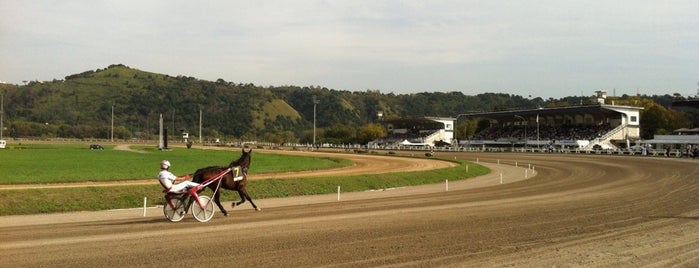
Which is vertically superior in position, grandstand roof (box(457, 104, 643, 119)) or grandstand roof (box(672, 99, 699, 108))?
grandstand roof (box(672, 99, 699, 108))

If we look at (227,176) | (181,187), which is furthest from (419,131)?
(181,187)

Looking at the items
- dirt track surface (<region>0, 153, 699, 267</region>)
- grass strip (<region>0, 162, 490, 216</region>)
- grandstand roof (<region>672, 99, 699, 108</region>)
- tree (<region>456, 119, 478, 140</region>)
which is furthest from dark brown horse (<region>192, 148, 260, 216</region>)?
tree (<region>456, 119, 478, 140</region>)

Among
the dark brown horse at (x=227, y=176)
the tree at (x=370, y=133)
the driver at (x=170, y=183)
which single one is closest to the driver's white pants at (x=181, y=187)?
the driver at (x=170, y=183)

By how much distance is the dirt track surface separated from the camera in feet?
39.1

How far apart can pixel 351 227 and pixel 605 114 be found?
98.1 m

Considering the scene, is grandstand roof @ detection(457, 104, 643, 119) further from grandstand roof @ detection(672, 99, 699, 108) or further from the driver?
the driver

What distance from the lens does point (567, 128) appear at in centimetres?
11019

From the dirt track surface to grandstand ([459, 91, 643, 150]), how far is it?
7699 centimetres

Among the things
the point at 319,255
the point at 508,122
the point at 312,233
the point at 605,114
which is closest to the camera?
the point at 319,255

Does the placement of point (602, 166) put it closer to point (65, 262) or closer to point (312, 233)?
point (312, 233)

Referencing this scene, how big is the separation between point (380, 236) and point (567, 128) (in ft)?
337

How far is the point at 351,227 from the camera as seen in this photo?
16.9 metres

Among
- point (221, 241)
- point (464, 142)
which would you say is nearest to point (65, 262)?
point (221, 241)

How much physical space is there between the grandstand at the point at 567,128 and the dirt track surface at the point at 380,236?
253ft
